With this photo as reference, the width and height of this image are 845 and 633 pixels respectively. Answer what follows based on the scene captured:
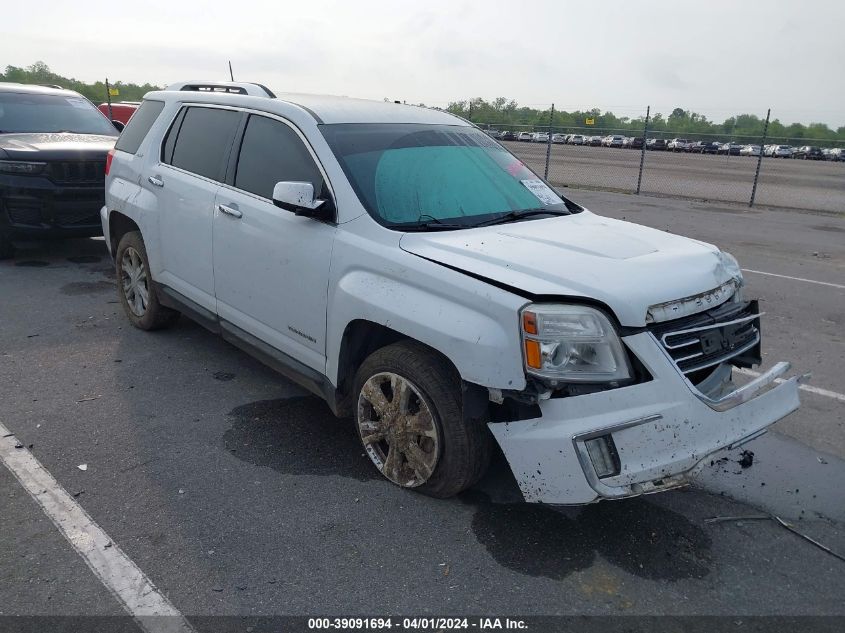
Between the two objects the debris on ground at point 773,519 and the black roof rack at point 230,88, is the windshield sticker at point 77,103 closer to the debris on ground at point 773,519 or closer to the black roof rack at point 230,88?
the black roof rack at point 230,88

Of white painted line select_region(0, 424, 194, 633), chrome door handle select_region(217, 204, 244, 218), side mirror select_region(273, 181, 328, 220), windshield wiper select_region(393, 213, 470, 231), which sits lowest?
white painted line select_region(0, 424, 194, 633)

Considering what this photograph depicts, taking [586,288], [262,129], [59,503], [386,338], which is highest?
[262,129]

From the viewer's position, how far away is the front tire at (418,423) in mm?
3100

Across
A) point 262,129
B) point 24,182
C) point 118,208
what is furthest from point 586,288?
point 24,182

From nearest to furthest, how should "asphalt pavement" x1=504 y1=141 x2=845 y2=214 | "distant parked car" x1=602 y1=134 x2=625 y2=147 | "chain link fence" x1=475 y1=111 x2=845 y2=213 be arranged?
"asphalt pavement" x1=504 y1=141 x2=845 y2=214 → "chain link fence" x1=475 y1=111 x2=845 y2=213 → "distant parked car" x1=602 y1=134 x2=625 y2=147

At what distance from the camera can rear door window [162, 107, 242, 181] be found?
448 cm

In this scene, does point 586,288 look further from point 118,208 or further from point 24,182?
point 24,182

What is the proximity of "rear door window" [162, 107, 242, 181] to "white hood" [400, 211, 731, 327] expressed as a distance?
182cm

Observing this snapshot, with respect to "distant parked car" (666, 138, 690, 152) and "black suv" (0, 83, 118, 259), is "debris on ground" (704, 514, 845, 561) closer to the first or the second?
"black suv" (0, 83, 118, 259)

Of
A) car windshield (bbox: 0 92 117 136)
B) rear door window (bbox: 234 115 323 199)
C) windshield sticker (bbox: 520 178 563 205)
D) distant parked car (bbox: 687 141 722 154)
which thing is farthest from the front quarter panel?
distant parked car (bbox: 687 141 722 154)

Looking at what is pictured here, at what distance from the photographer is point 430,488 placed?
3.33m

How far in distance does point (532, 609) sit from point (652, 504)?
3.47 ft

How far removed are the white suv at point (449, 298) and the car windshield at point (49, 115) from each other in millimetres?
4588

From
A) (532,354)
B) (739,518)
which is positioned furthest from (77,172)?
(739,518)
